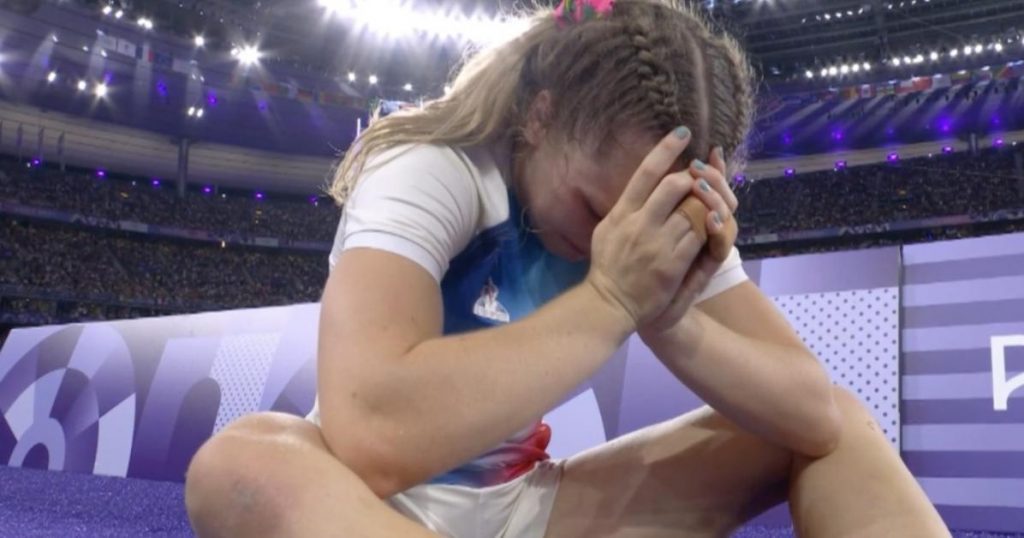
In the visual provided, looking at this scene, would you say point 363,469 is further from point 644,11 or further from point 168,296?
point 168,296

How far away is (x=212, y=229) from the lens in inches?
727

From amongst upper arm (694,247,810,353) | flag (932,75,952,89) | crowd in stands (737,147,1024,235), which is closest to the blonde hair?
upper arm (694,247,810,353)

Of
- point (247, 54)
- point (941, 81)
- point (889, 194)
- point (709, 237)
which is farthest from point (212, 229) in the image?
point (709, 237)

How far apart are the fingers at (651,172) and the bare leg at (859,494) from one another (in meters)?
0.38

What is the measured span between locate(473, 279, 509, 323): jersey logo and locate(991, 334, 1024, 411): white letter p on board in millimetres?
1716

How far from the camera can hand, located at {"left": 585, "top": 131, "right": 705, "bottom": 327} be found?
750mm

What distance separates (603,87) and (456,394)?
336 millimetres

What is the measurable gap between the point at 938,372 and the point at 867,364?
0.57ft

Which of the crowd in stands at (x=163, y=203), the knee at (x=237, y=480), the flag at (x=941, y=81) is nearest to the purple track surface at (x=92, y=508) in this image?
the knee at (x=237, y=480)

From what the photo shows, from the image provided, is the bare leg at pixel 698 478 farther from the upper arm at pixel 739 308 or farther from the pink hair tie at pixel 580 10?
the pink hair tie at pixel 580 10

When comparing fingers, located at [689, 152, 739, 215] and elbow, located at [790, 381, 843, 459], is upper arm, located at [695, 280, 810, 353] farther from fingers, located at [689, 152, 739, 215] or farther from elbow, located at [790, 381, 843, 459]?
fingers, located at [689, 152, 739, 215]

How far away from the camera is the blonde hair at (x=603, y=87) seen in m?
0.84

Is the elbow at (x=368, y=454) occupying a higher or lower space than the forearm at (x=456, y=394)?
lower

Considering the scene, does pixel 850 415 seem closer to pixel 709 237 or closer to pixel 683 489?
pixel 683 489
